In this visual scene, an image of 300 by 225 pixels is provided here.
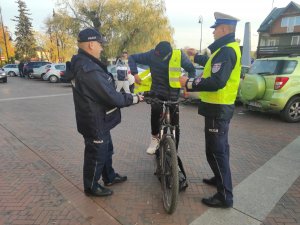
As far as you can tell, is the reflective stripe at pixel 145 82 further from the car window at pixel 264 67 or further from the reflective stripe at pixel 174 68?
the car window at pixel 264 67

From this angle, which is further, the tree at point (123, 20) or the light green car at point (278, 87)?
the tree at point (123, 20)

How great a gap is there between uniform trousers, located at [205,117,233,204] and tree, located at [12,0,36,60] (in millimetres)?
59399

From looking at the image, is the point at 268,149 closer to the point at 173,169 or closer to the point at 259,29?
the point at 173,169

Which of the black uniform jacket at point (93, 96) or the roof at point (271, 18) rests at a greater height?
the roof at point (271, 18)

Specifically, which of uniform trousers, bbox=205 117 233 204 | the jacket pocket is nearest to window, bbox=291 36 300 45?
uniform trousers, bbox=205 117 233 204

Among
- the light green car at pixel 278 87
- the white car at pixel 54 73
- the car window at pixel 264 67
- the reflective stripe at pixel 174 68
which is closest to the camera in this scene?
the reflective stripe at pixel 174 68

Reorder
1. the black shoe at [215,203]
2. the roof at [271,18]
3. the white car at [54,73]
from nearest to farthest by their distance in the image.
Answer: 1. the black shoe at [215,203]
2. the white car at [54,73]
3. the roof at [271,18]

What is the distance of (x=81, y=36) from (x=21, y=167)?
2.50 m

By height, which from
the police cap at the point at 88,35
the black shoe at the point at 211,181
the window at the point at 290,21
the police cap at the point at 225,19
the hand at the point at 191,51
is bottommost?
the black shoe at the point at 211,181

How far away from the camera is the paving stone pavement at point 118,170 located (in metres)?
3.12

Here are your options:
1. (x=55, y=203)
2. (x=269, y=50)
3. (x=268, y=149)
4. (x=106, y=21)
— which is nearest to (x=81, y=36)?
(x=55, y=203)

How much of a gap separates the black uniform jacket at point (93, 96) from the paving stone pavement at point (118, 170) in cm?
92

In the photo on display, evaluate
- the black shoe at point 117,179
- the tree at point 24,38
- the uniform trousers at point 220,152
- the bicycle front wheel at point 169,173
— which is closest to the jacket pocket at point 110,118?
the bicycle front wheel at point 169,173

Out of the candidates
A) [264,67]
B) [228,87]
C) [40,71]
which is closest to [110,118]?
[228,87]
